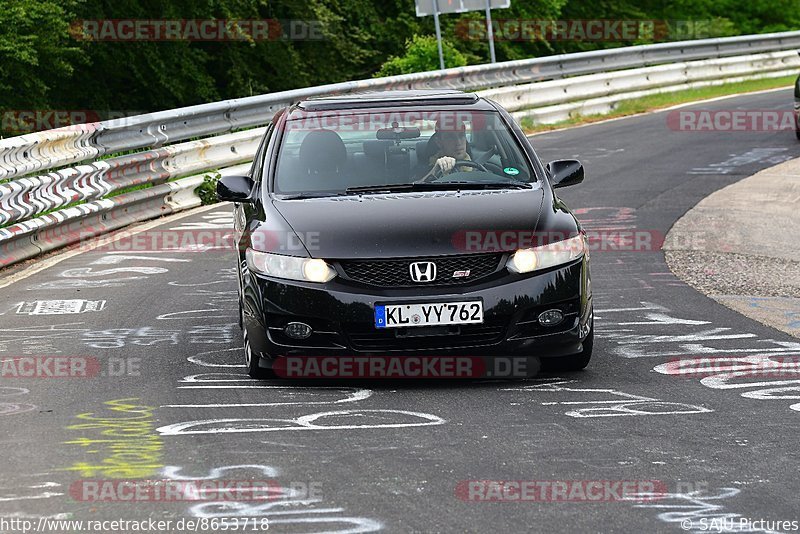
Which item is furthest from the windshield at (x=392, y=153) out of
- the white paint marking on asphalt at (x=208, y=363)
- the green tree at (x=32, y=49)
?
the green tree at (x=32, y=49)

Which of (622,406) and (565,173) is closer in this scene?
(622,406)

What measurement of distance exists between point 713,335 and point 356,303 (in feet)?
9.19

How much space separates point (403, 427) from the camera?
674 cm

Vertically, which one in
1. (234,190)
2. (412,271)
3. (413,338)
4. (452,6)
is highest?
(452,6)

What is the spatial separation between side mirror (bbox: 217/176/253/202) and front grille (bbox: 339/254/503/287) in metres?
1.35

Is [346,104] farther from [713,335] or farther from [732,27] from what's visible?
[732,27]

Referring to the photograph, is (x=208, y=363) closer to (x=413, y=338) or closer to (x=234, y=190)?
(x=234, y=190)

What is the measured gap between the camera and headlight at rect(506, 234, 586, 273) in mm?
7699

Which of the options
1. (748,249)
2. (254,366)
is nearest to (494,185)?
(254,366)

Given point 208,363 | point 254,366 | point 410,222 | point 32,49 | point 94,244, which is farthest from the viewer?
point 32,49

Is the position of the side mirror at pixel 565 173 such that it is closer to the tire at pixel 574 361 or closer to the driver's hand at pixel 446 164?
the driver's hand at pixel 446 164

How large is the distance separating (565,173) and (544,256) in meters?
1.20

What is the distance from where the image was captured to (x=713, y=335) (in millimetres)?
9266

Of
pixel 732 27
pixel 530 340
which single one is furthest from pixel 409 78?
pixel 732 27
